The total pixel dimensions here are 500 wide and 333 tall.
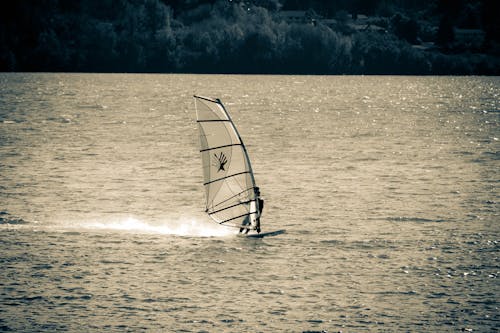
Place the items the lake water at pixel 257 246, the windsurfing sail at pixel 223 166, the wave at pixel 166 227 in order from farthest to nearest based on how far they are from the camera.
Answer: the wave at pixel 166 227 → the windsurfing sail at pixel 223 166 → the lake water at pixel 257 246

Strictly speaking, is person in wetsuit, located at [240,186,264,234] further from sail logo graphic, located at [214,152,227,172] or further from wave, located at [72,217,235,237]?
sail logo graphic, located at [214,152,227,172]

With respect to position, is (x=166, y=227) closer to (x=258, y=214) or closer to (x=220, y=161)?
(x=258, y=214)

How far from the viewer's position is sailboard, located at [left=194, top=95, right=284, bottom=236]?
41.2 meters

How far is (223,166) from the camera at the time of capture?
42.3 m

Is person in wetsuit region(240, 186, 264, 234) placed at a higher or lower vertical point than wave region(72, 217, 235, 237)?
higher

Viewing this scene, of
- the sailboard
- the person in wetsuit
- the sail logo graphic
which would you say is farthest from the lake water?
the sail logo graphic

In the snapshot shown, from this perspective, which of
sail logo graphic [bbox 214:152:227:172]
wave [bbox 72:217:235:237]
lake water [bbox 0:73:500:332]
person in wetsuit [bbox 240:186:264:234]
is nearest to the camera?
lake water [bbox 0:73:500:332]

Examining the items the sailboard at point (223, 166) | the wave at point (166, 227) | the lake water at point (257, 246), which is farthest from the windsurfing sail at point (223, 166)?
the wave at point (166, 227)

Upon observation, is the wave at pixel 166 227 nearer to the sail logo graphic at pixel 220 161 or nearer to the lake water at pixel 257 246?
the lake water at pixel 257 246

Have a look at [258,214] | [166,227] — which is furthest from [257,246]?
[166,227]

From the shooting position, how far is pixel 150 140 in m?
114

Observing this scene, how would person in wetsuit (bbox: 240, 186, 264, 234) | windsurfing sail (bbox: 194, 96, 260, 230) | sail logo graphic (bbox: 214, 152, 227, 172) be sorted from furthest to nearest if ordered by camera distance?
sail logo graphic (bbox: 214, 152, 227, 172)
person in wetsuit (bbox: 240, 186, 264, 234)
windsurfing sail (bbox: 194, 96, 260, 230)

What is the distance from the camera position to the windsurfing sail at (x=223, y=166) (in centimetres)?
4116

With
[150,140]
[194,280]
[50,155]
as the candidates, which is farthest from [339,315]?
[150,140]
